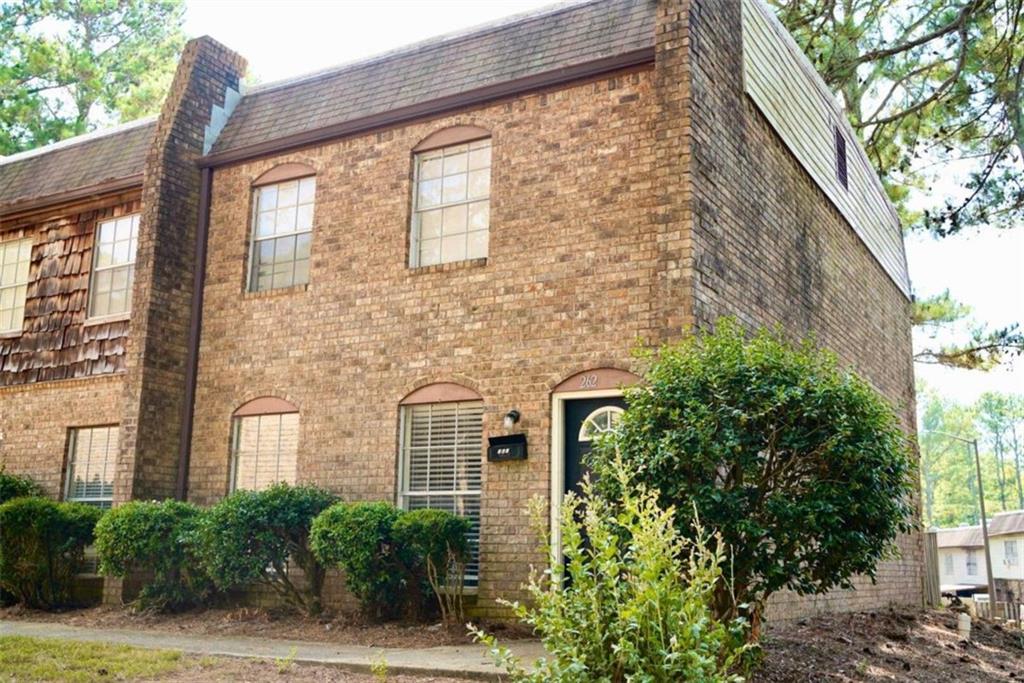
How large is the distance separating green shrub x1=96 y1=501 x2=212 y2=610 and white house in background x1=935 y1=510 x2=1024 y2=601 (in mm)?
28649

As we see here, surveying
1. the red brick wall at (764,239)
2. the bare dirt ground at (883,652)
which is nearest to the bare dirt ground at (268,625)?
the bare dirt ground at (883,652)

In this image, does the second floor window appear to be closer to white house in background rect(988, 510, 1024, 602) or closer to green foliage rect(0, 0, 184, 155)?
green foliage rect(0, 0, 184, 155)

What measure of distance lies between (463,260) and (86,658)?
5.89 meters

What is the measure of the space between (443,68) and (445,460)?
16.4 ft

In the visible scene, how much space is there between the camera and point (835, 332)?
1506cm

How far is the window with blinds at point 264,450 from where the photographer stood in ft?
41.9

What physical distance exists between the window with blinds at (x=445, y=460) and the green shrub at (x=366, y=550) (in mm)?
916

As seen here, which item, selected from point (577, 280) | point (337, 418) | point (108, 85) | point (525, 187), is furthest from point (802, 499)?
point (108, 85)

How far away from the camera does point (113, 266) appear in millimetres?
14820

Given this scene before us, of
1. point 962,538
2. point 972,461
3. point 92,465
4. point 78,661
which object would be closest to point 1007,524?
point 962,538

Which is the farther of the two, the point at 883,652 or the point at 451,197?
the point at 451,197

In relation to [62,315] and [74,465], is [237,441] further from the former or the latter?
[62,315]

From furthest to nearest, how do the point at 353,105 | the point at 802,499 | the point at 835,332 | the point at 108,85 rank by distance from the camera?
the point at 108,85, the point at 835,332, the point at 353,105, the point at 802,499

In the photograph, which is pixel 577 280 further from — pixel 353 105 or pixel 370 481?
pixel 353 105
